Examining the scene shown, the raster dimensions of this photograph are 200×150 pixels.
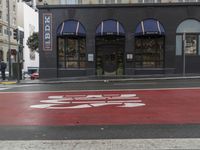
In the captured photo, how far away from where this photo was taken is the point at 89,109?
12.5 m

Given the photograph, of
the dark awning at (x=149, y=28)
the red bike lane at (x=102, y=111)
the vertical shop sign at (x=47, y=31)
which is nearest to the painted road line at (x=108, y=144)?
the red bike lane at (x=102, y=111)

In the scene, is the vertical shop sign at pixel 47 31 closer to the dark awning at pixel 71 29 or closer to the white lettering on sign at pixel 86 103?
the dark awning at pixel 71 29

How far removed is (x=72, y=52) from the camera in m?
32.4

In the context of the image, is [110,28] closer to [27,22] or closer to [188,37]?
[188,37]

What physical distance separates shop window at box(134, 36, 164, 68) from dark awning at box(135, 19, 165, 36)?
35.8 inches

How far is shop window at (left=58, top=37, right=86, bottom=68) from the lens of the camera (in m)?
32.4

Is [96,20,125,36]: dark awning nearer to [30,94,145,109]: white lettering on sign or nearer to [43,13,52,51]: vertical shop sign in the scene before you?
[43,13,52,51]: vertical shop sign

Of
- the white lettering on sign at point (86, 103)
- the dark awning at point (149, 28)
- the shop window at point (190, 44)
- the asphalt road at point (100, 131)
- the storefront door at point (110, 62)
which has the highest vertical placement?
the dark awning at point (149, 28)

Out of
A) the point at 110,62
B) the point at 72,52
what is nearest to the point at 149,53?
the point at 110,62

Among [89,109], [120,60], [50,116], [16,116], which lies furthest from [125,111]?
[120,60]

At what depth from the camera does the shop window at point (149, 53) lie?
32000mm

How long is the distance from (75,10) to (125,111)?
70.7 feet

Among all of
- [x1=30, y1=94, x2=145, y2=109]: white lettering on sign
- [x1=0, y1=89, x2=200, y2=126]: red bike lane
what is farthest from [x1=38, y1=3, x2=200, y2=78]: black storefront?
[x1=30, y1=94, x2=145, y2=109]: white lettering on sign

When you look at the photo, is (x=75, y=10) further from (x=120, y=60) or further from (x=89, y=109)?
(x=89, y=109)
